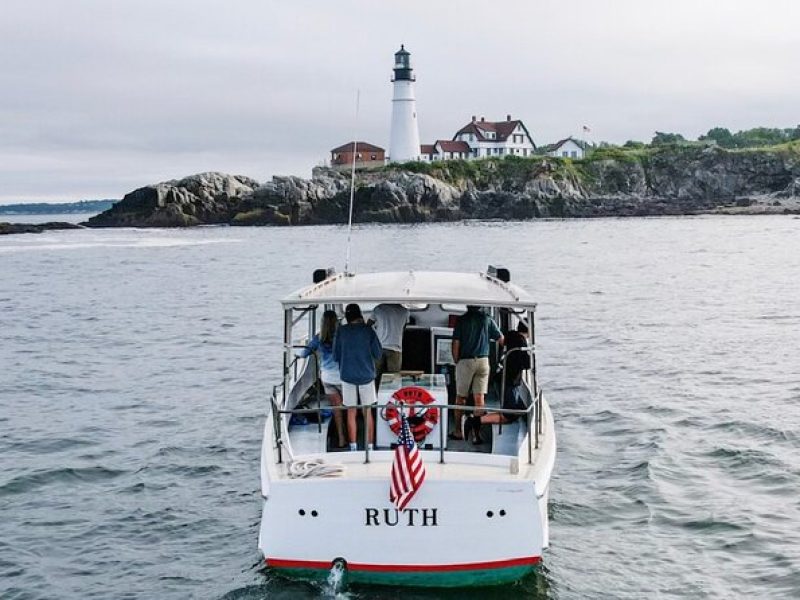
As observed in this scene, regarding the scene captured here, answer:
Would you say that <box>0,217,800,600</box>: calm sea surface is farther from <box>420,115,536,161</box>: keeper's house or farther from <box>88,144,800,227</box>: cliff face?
<box>420,115,536,161</box>: keeper's house

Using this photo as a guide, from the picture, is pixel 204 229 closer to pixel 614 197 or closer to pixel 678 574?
pixel 614 197

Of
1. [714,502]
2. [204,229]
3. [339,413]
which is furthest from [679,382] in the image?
[204,229]

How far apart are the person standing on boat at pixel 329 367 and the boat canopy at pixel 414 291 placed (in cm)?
58

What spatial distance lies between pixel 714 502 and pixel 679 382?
8.58 m

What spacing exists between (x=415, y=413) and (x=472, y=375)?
3.71 ft

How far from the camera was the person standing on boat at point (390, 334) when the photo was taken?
13.2 m

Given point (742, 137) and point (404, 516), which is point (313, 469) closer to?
point (404, 516)

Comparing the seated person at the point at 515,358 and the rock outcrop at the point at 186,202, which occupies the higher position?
the rock outcrop at the point at 186,202

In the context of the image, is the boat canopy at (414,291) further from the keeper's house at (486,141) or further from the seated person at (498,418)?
the keeper's house at (486,141)

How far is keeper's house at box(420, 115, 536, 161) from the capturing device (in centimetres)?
13938

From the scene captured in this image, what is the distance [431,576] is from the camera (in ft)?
32.1

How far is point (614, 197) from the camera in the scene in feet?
400

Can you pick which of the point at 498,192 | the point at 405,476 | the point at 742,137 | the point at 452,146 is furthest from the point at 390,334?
the point at 742,137

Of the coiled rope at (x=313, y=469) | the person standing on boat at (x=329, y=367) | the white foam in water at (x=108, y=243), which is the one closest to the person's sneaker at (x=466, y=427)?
the person standing on boat at (x=329, y=367)
